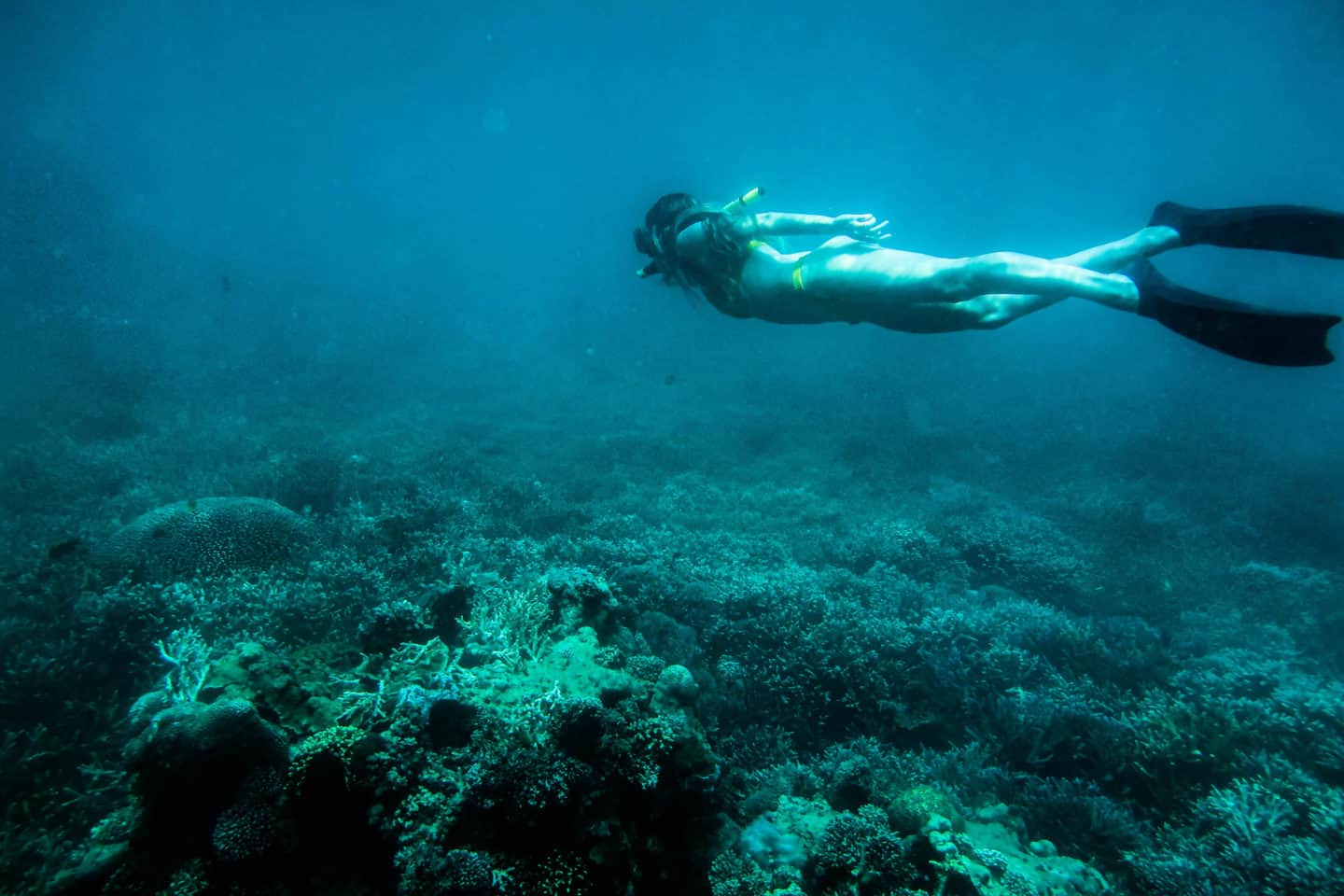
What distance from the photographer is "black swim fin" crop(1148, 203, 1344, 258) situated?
14.3ft

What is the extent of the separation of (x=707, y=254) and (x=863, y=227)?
1.47 m

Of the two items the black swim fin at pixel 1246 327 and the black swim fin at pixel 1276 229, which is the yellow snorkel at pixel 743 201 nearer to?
the black swim fin at pixel 1246 327

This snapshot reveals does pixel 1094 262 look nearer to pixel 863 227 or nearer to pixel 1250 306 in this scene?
pixel 1250 306

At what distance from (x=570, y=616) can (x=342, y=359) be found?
25.9m

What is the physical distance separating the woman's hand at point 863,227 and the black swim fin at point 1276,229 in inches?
94.3

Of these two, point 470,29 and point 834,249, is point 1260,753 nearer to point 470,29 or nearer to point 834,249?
point 834,249

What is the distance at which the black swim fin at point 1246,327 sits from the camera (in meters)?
3.67

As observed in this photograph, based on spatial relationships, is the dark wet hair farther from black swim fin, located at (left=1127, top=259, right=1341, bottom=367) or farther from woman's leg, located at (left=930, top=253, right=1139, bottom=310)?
black swim fin, located at (left=1127, top=259, right=1341, bottom=367)

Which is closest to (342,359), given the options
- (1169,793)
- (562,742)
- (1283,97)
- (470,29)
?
(562,742)

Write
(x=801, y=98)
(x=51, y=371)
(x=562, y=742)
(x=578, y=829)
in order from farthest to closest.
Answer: (x=801, y=98)
(x=51, y=371)
(x=562, y=742)
(x=578, y=829)

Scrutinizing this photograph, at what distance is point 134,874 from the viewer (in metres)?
2.69

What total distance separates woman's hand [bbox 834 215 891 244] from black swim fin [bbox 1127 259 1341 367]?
84.7 inches

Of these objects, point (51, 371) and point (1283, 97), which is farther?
point (1283, 97)

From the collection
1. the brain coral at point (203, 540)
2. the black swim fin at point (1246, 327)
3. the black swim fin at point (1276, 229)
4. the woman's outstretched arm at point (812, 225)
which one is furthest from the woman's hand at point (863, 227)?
the brain coral at point (203, 540)
